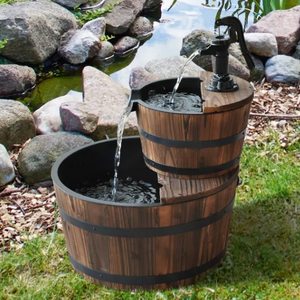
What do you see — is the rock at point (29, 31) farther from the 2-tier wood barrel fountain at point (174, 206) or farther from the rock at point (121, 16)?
the 2-tier wood barrel fountain at point (174, 206)

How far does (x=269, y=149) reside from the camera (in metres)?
4.50

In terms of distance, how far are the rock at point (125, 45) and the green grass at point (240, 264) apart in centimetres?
542

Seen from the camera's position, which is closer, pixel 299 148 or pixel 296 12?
pixel 299 148

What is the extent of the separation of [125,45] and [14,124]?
4608mm

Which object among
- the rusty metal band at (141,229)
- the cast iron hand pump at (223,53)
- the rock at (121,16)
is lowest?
the rock at (121,16)

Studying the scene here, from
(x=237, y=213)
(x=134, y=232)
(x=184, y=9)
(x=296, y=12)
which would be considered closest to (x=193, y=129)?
(x=134, y=232)

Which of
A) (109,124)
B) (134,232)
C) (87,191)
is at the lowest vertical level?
(109,124)

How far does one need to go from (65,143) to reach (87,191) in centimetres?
120

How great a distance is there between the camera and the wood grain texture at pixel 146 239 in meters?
2.54

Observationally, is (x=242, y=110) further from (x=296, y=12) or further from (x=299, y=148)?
(x=296, y=12)

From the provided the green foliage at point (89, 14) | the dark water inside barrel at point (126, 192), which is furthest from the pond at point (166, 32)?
the dark water inside barrel at point (126, 192)

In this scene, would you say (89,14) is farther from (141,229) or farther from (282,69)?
(141,229)

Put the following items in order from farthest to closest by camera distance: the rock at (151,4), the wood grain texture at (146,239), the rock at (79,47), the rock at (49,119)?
1. the rock at (151,4)
2. the rock at (79,47)
3. the rock at (49,119)
4. the wood grain texture at (146,239)

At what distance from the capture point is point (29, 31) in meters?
7.29
